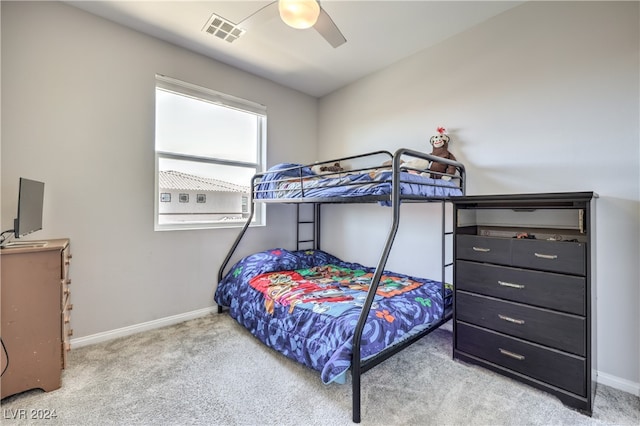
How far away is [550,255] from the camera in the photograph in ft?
5.41

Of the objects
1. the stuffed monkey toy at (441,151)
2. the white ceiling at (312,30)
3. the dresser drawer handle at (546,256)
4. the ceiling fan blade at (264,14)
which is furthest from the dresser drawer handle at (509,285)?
the ceiling fan blade at (264,14)

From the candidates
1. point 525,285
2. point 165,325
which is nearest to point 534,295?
point 525,285

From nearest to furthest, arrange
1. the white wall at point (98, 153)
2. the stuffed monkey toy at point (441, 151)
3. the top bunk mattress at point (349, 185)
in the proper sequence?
the top bunk mattress at point (349, 185) → the white wall at point (98, 153) → the stuffed monkey toy at point (441, 151)

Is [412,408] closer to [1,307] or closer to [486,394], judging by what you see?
[486,394]

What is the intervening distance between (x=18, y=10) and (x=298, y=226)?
9.72ft

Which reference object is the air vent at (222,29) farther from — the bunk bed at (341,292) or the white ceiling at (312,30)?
the bunk bed at (341,292)

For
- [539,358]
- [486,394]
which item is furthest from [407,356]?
[539,358]

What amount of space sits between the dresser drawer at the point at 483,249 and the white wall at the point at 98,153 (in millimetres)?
2332

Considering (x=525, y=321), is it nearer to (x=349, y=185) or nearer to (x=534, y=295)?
(x=534, y=295)

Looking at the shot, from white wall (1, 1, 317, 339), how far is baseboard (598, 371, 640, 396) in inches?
125

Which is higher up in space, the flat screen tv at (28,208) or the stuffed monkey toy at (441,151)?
the stuffed monkey toy at (441,151)

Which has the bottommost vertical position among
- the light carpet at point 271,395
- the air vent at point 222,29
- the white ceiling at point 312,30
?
the light carpet at point 271,395

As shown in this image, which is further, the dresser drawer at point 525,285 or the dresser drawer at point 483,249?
the dresser drawer at point 483,249

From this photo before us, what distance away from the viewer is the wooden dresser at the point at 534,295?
1541 millimetres
